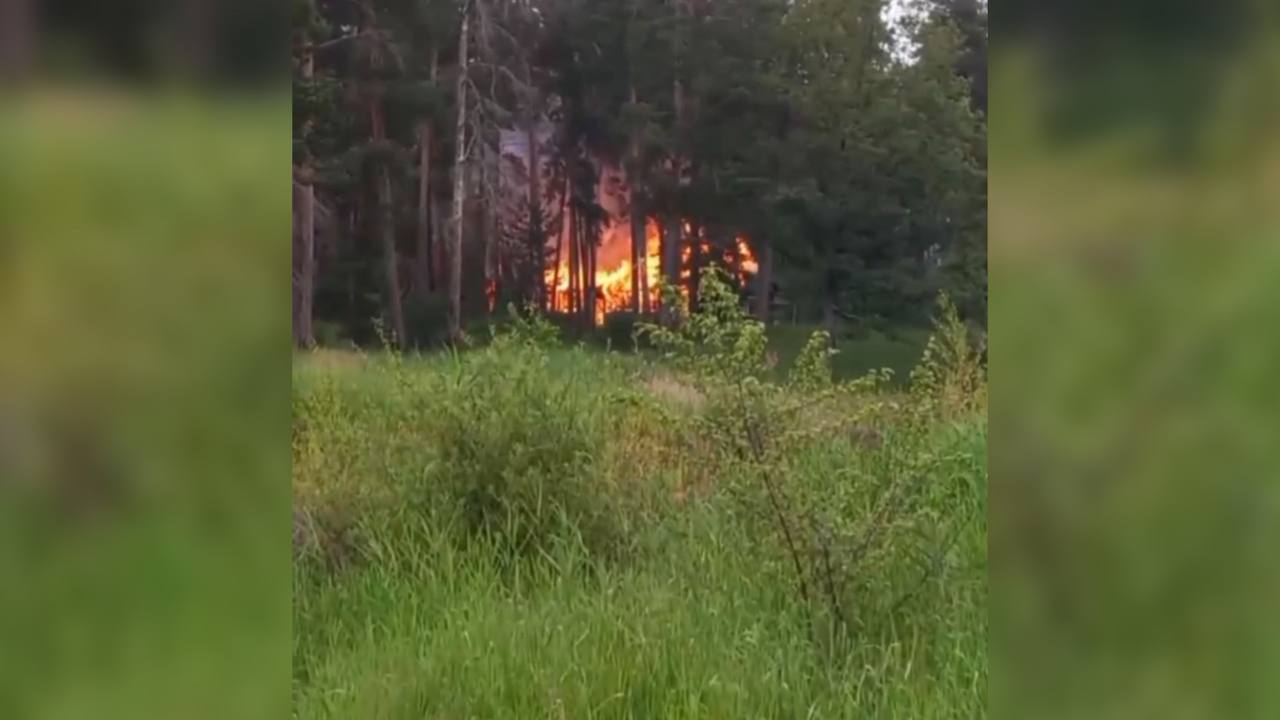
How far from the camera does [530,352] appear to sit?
2.12m

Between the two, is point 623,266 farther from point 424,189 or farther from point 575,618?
point 575,618

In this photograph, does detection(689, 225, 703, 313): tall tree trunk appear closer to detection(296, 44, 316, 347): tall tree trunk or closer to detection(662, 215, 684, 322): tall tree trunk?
detection(662, 215, 684, 322): tall tree trunk

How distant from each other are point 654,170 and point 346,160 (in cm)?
61

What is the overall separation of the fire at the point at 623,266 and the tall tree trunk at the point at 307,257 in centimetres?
46

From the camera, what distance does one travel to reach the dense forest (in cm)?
→ 196

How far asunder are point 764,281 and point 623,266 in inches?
11.5

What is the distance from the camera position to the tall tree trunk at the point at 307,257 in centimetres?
189
